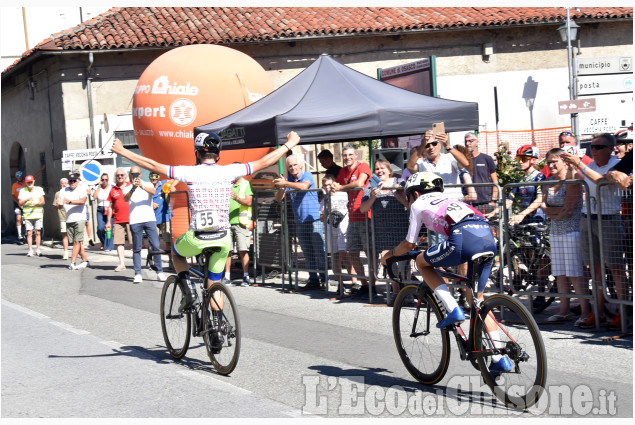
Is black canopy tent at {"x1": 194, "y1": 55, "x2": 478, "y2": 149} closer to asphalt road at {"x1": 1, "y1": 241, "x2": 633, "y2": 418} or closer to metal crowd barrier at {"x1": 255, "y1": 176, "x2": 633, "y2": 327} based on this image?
metal crowd barrier at {"x1": 255, "y1": 176, "x2": 633, "y2": 327}

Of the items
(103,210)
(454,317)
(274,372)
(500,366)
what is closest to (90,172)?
(103,210)

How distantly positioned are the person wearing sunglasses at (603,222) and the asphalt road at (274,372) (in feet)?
1.74

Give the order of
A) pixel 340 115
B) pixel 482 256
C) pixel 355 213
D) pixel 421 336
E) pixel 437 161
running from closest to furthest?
pixel 482 256 < pixel 421 336 < pixel 437 161 < pixel 355 213 < pixel 340 115

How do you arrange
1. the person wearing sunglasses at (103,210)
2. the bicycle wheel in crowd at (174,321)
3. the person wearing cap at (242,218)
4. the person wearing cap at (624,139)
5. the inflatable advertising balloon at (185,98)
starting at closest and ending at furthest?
the bicycle wheel in crowd at (174,321) < the person wearing cap at (624,139) < the person wearing cap at (242,218) < the inflatable advertising balloon at (185,98) < the person wearing sunglasses at (103,210)

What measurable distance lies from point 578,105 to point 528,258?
400 inches

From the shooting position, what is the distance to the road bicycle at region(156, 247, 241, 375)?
7.14m

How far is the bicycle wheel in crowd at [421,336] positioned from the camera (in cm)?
641

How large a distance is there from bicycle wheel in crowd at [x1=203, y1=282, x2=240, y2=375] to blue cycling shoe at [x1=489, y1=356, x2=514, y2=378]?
214 cm

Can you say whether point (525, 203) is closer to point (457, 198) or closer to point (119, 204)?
point (457, 198)

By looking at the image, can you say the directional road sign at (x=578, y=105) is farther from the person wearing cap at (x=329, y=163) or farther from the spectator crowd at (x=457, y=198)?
the person wearing cap at (x=329, y=163)

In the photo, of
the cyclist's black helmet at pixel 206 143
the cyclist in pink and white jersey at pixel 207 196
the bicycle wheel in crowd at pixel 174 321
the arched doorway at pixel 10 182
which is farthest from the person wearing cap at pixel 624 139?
the arched doorway at pixel 10 182

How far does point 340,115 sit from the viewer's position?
41.0ft

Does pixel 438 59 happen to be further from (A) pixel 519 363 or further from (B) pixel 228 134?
(A) pixel 519 363

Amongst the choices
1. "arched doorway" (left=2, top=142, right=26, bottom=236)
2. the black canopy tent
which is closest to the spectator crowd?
the black canopy tent
